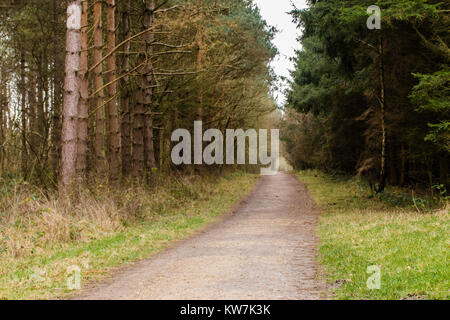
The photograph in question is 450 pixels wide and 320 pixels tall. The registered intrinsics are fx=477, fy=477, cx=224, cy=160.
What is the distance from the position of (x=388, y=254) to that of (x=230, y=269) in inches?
113

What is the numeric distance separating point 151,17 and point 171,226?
31.1 feet

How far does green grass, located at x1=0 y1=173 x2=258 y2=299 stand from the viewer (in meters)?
7.21

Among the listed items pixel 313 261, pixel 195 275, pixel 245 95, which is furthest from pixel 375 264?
pixel 245 95

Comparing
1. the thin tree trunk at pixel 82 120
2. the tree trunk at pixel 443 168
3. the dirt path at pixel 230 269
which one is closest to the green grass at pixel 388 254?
the dirt path at pixel 230 269

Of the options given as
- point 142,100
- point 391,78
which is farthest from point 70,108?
point 391,78

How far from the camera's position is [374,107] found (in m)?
21.8

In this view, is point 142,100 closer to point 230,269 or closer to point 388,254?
point 230,269

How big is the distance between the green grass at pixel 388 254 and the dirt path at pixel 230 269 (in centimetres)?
44

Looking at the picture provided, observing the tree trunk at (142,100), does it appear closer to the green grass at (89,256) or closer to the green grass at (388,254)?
the green grass at (89,256)

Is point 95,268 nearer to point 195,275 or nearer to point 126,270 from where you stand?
point 126,270

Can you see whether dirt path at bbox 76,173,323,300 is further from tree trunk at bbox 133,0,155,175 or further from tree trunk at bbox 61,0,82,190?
tree trunk at bbox 133,0,155,175

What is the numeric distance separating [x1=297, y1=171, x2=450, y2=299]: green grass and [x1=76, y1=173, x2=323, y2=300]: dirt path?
44 centimetres

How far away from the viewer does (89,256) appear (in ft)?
30.8

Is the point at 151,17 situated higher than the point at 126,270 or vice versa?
Answer: the point at 151,17
